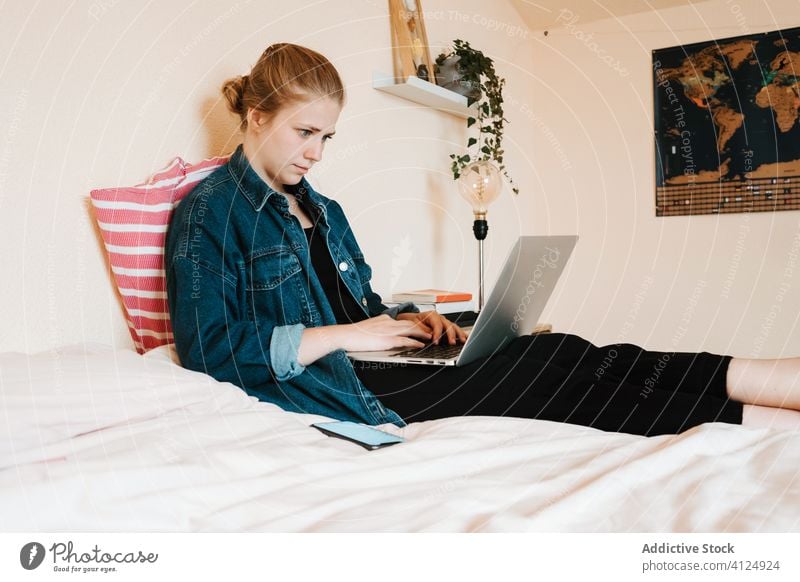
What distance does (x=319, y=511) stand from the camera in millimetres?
632

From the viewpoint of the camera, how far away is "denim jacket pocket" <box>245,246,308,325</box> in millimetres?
1185

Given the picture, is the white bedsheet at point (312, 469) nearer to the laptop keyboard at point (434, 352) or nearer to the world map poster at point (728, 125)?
the laptop keyboard at point (434, 352)

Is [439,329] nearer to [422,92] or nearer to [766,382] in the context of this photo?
[766,382]

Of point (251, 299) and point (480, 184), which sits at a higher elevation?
point (480, 184)

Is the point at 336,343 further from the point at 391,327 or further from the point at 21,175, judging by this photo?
the point at 21,175

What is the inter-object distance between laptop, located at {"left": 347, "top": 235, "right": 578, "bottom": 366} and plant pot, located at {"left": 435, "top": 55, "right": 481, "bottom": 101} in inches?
41.7

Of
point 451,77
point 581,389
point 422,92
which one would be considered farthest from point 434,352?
point 451,77

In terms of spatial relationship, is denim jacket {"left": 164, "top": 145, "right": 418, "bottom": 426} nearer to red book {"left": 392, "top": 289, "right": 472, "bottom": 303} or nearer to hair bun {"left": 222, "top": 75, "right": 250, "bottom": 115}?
hair bun {"left": 222, "top": 75, "right": 250, "bottom": 115}

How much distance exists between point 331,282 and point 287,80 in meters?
0.36

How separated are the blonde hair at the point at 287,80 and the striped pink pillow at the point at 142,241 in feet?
0.60

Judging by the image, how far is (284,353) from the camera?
3.56 feet

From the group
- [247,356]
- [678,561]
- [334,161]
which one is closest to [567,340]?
[247,356]

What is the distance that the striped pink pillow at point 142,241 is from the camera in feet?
3.76

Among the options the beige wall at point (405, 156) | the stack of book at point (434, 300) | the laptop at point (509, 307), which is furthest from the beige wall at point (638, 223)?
the laptop at point (509, 307)
